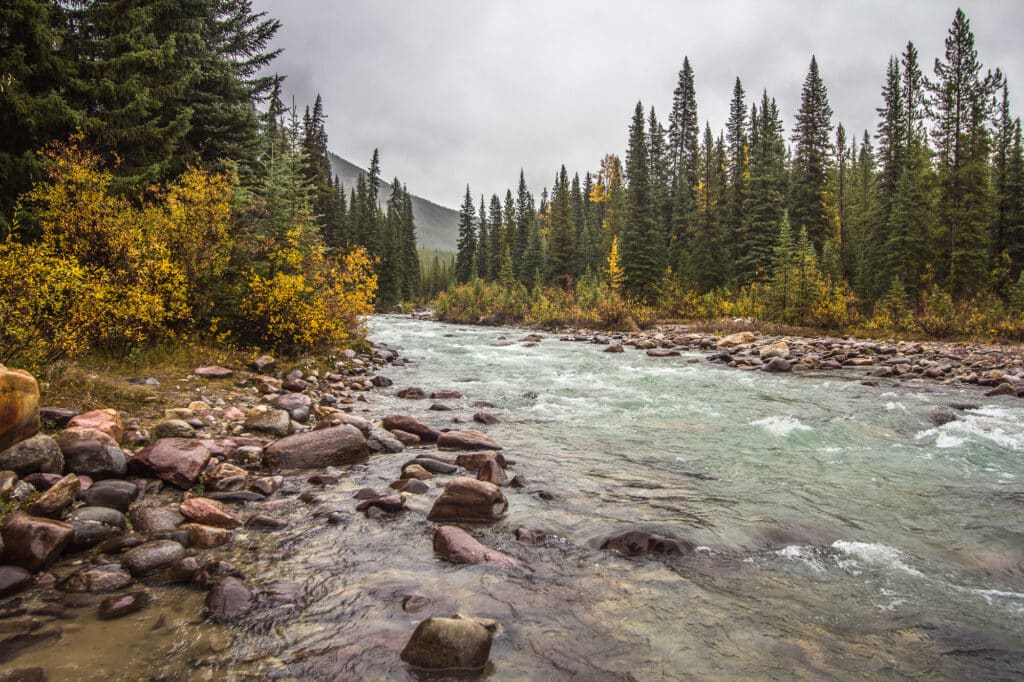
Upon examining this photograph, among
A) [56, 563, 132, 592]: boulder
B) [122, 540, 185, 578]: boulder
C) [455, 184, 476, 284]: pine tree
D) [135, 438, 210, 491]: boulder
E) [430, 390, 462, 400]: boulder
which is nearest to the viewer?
[56, 563, 132, 592]: boulder

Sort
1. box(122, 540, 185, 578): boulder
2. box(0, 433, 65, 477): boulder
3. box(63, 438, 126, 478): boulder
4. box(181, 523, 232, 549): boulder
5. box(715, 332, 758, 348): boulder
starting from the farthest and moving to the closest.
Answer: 1. box(715, 332, 758, 348): boulder
2. box(63, 438, 126, 478): boulder
3. box(0, 433, 65, 477): boulder
4. box(181, 523, 232, 549): boulder
5. box(122, 540, 185, 578): boulder

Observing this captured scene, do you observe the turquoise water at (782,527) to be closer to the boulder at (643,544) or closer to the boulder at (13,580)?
the boulder at (643,544)

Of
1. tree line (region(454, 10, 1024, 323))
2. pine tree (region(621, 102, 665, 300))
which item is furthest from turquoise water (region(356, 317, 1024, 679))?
pine tree (region(621, 102, 665, 300))

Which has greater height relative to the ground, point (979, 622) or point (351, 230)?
point (351, 230)

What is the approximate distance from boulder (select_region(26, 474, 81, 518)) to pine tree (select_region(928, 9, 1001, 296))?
37.5m

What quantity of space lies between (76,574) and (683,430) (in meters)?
8.54

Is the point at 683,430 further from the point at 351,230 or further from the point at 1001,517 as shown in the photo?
the point at 351,230

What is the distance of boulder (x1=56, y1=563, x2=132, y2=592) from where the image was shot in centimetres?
365

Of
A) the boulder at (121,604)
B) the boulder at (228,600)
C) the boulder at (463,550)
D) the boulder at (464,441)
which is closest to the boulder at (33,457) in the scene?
the boulder at (121,604)

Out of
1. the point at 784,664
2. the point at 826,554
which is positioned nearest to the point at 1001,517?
the point at 826,554

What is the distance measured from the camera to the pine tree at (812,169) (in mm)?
40438

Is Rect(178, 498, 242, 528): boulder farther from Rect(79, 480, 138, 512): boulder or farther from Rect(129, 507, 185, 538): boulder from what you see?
Rect(79, 480, 138, 512): boulder

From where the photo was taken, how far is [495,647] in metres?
3.36

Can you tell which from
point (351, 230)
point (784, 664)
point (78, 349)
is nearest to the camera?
point (784, 664)
